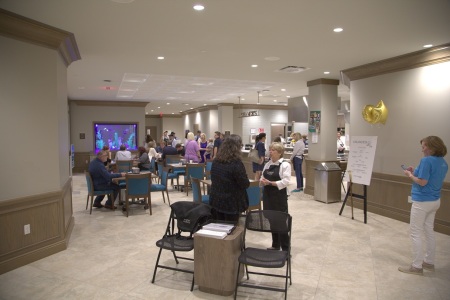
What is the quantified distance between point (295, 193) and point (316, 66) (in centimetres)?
339

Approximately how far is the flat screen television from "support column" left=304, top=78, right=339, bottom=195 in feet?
27.1

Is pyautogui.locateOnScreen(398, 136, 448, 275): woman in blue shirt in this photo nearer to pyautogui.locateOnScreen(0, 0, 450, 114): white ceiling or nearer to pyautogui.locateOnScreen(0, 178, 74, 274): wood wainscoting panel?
pyautogui.locateOnScreen(0, 0, 450, 114): white ceiling

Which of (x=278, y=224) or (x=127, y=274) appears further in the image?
(x=127, y=274)

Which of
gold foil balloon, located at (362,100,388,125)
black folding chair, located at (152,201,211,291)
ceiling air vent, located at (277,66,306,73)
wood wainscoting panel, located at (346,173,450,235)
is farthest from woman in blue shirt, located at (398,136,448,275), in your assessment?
ceiling air vent, located at (277,66,306,73)

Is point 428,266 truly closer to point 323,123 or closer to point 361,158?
point 361,158

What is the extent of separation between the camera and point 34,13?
12.0 feet

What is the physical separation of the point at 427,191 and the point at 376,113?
118 inches

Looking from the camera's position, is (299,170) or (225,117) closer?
(299,170)

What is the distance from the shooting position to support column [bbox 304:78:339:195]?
26.6ft

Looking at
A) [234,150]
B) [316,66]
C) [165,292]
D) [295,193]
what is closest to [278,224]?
[234,150]

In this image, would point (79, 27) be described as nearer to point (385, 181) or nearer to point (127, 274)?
point (127, 274)

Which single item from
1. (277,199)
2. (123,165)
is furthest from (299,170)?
(277,199)

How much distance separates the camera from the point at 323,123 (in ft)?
26.6

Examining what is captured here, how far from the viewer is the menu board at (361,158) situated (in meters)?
5.77
